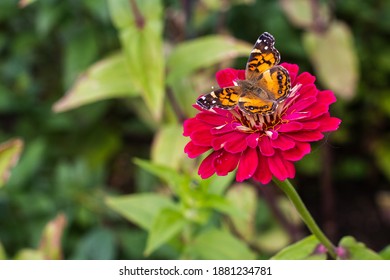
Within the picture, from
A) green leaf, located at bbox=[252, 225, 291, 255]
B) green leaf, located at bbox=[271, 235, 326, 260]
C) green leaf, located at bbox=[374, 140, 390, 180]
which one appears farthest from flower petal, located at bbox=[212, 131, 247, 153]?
green leaf, located at bbox=[374, 140, 390, 180]

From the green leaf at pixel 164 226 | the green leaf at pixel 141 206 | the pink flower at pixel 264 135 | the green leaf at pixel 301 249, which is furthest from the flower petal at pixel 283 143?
the green leaf at pixel 141 206

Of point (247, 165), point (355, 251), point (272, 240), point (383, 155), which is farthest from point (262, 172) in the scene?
point (383, 155)

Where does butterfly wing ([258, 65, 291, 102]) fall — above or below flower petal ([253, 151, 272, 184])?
above

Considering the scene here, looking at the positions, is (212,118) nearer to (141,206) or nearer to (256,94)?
(256,94)

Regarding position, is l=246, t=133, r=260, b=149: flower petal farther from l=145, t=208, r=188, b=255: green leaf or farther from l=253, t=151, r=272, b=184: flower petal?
l=145, t=208, r=188, b=255: green leaf
